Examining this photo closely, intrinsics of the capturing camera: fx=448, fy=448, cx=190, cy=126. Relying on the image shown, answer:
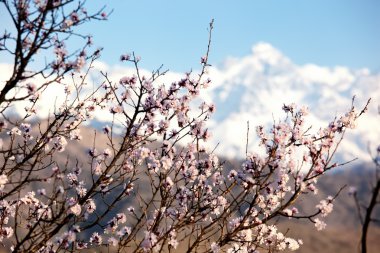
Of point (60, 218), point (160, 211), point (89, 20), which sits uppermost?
point (89, 20)

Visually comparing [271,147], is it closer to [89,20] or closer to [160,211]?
[160,211]

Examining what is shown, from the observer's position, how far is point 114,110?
360 inches

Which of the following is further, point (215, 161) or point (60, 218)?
point (215, 161)

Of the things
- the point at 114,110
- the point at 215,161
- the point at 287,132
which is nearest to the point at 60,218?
the point at 114,110

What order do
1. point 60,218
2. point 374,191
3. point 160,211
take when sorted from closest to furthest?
point 374,191, point 60,218, point 160,211

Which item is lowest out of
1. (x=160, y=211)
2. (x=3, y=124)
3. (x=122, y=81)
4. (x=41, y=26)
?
(x=160, y=211)

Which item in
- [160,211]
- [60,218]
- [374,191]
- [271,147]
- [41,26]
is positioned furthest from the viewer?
[271,147]

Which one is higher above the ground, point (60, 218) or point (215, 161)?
point (215, 161)

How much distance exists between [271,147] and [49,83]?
13.3 ft

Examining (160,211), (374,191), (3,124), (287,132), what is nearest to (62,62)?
(3,124)

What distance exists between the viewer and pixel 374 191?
16.2 feet

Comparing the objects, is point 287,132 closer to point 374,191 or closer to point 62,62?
point 374,191

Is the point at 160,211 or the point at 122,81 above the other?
the point at 122,81

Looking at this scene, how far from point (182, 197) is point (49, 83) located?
3705mm
